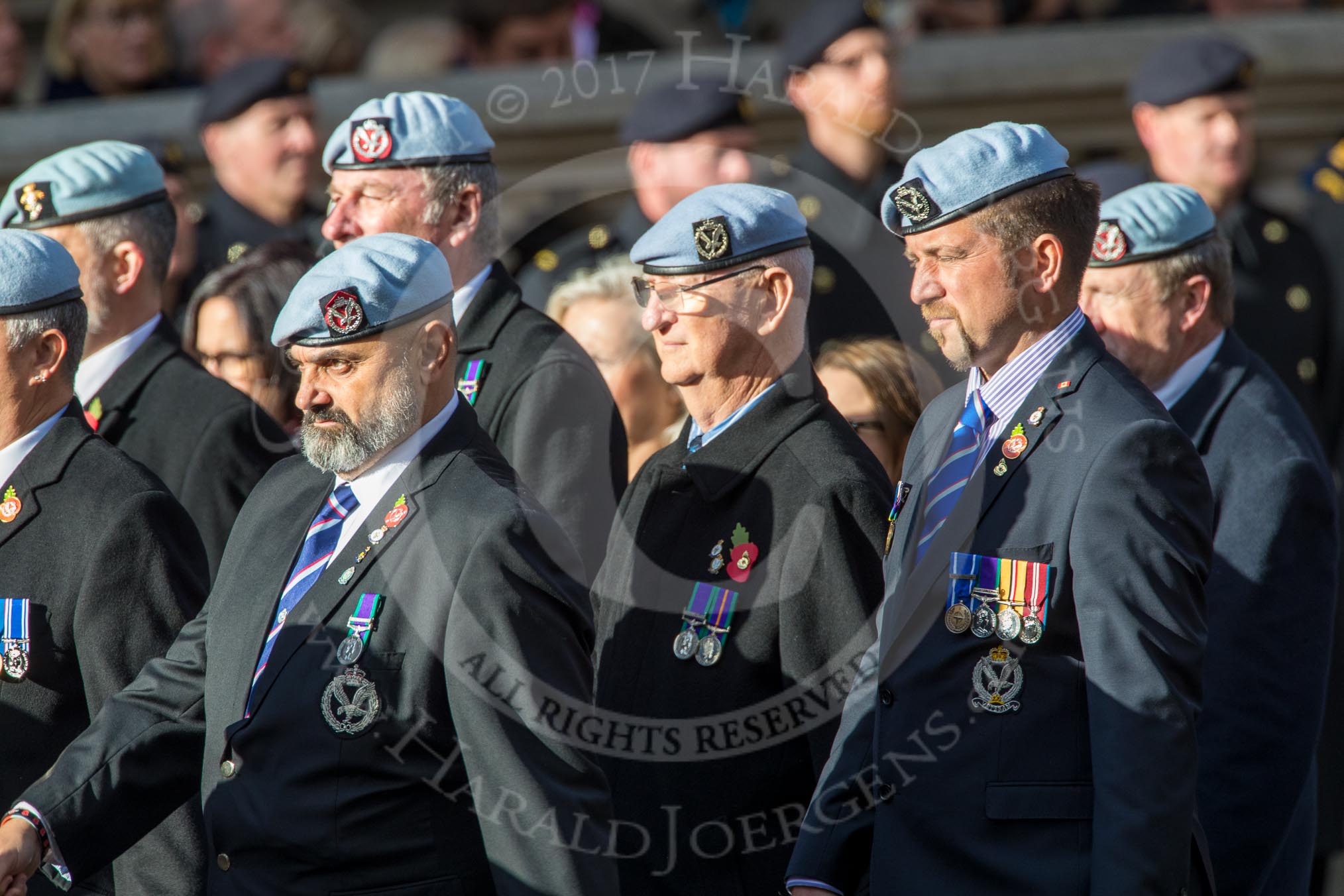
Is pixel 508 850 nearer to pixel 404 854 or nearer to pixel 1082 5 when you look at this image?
pixel 404 854

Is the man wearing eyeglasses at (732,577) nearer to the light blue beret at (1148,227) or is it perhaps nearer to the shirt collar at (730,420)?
the shirt collar at (730,420)

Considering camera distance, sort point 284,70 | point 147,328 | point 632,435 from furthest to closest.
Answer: point 284,70 → point 632,435 → point 147,328

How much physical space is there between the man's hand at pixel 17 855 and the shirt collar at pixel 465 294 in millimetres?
1686

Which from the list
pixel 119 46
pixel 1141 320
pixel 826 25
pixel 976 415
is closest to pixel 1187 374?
pixel 1141 320

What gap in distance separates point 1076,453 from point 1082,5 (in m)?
7.40

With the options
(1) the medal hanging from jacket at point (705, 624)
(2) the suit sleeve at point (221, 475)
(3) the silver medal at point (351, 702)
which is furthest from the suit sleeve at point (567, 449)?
(3) the silver medal at point (351, 702)

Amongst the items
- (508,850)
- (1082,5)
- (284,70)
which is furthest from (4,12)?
(508,850)

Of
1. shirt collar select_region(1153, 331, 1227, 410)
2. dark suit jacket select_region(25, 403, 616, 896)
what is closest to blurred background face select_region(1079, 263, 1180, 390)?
shirt collar select_region(1153, 331, 1227, 410)

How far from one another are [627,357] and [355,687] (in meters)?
2.24

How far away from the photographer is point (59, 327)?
164 inches

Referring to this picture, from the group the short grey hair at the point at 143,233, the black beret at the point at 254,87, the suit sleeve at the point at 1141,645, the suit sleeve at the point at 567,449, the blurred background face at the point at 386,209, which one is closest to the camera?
the suit sleeve at the point at 1141,645

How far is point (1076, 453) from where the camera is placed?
324cm

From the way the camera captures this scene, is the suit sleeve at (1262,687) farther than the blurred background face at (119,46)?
No

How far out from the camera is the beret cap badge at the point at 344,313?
356 centimetres
